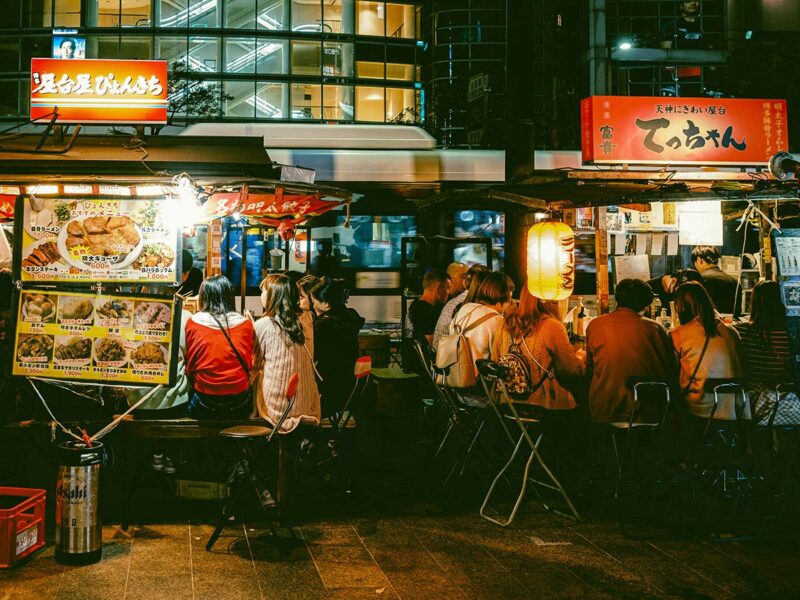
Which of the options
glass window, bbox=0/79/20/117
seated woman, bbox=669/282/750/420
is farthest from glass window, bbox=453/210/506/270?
glass window, bbox=0/79/20/117

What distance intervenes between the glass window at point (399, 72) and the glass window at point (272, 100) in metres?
2.30

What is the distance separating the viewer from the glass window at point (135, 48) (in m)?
16.3

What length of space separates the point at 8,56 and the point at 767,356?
53.8 feet

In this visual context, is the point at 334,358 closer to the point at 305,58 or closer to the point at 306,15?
the point at 305,58

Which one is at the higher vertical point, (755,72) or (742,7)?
(742,7)

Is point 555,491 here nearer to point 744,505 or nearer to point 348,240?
point 744,505

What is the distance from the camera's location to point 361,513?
23.2ft

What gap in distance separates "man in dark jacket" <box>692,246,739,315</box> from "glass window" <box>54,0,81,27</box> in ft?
44.4

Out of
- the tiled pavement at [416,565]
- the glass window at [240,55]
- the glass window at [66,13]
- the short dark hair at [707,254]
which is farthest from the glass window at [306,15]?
the tiled pavement at [416,565]

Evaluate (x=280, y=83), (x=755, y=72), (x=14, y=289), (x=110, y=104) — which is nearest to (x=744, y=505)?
(x=14, y=289)

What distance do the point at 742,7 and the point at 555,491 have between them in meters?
20.7

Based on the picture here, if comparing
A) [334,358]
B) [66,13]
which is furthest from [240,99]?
[334,358]

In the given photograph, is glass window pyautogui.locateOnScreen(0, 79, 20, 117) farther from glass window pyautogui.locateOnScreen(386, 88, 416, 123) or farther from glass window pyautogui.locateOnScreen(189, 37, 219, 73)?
glass window pyautogui.locateOnScreen(386, 88, 416, 123)

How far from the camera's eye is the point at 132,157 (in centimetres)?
928
